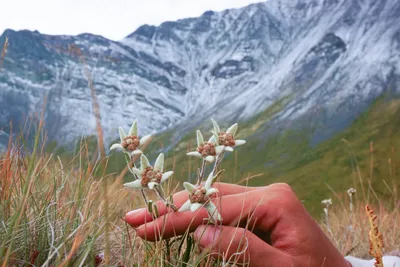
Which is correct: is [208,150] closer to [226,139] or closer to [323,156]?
[226,139]

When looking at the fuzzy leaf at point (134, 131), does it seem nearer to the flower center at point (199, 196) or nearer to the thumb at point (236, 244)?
the flower center at point (199, 196)

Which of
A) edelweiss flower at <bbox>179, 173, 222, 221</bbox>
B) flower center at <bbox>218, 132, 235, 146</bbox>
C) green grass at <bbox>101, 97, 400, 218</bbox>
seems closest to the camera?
edelweiss flower at <bbox>179, 173, 222, 221</bbox>

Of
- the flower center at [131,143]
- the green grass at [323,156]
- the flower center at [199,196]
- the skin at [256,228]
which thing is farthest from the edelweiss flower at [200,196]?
the green grass at [323,156]

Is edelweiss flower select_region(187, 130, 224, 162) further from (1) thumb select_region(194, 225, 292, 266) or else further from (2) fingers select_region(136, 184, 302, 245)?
(1) thumb select_region(194, 225, 292, 266)

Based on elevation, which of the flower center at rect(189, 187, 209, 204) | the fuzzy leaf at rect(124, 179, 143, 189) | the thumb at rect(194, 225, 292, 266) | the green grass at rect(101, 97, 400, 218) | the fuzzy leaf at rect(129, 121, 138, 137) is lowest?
the green grass at rect(101, 97, 400, 218)

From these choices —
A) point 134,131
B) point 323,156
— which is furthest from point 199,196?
point 323,156

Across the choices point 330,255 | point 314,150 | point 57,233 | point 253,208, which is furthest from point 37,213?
point 314,150

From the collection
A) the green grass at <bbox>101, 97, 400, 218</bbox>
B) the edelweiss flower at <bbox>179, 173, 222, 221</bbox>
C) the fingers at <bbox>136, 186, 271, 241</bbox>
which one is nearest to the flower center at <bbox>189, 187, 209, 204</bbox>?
the edelweiss flower at <bbox>179, 173, 222, 221</bbox>
